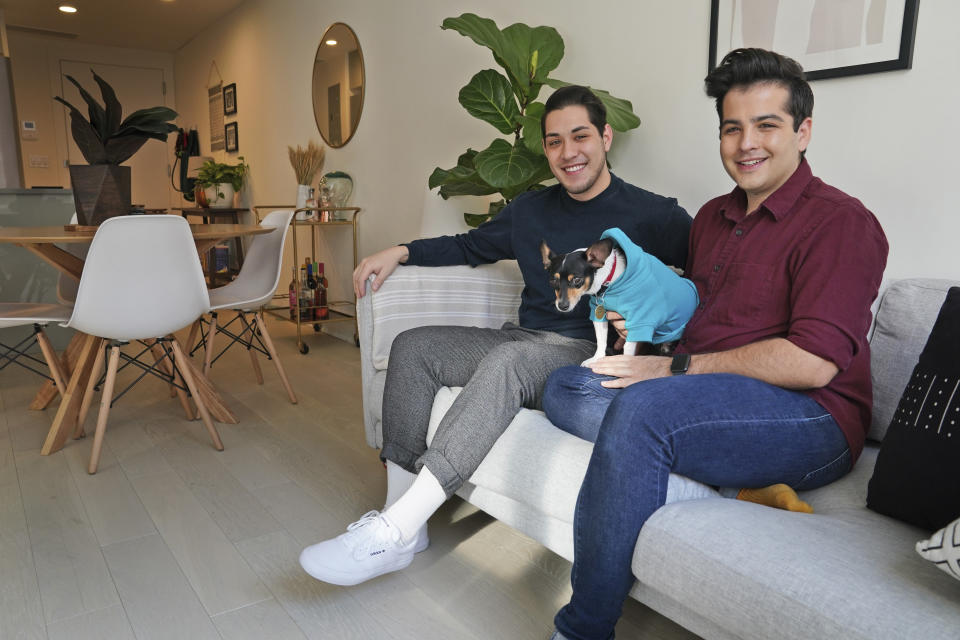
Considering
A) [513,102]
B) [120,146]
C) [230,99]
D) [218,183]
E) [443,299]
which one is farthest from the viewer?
[230,99]

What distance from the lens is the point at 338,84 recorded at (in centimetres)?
429

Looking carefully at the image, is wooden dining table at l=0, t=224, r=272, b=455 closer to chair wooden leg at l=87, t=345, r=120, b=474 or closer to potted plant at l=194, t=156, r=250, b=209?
chair wooden leg at l=87, t=345, r=120, b=474

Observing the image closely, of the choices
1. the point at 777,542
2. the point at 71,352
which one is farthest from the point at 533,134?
the point at 71,352

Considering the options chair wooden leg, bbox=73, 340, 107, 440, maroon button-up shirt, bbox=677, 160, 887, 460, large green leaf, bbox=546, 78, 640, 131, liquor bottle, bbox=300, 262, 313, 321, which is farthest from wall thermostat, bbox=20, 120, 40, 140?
maroon button-up shirt, bbox=677, 160, 887, 460

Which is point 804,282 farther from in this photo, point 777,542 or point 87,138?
point 87,138

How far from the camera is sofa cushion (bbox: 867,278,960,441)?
1363 millimetres

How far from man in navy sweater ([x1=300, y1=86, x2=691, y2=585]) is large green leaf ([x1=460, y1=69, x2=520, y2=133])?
45cm

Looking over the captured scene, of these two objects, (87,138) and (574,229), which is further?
(87,138)

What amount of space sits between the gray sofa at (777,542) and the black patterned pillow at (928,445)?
0.04 metres

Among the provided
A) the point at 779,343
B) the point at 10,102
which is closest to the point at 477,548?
the point at 779,343

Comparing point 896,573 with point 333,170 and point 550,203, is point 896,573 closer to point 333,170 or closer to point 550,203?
point 550,203

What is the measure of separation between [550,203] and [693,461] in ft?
3.21

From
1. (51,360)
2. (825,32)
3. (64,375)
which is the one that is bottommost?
(64,375)

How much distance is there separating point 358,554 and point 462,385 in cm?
51
